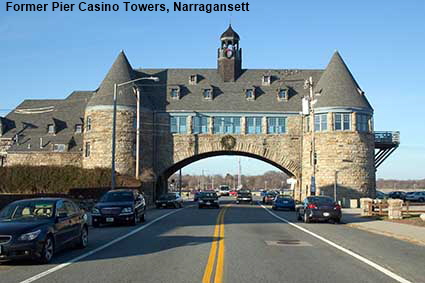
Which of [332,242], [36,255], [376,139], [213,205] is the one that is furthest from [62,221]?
[376,139]

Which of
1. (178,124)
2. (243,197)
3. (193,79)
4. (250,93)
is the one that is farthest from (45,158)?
(250,93)

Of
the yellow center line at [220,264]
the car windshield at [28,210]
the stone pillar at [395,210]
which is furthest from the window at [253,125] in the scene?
the car windshield at [28,210]

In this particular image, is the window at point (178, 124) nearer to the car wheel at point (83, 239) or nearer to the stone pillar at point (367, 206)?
the stone pillar at point (367, 206)

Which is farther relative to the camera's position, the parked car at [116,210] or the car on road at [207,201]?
the car on road at [207,201]

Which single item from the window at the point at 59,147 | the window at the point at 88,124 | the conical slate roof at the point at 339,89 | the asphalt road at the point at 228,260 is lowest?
the asphalt road at the point at 228,260

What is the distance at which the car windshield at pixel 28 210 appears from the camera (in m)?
13.2

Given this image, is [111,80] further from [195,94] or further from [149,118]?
[195,94]

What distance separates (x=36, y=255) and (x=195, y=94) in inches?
1998

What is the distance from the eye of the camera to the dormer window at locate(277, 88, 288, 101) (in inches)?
2386

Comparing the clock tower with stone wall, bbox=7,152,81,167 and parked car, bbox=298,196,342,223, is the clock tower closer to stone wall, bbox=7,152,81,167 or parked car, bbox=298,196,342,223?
stone wall, bbox=7,152,81,167

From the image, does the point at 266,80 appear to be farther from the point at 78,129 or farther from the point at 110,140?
the point at 78,129

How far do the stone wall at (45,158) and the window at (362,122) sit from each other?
106 ft

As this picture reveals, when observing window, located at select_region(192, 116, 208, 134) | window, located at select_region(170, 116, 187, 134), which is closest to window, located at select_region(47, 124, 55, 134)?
window, located at select_region(170, 116, 187, 134)

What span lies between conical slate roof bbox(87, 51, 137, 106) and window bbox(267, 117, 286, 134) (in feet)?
49.4
